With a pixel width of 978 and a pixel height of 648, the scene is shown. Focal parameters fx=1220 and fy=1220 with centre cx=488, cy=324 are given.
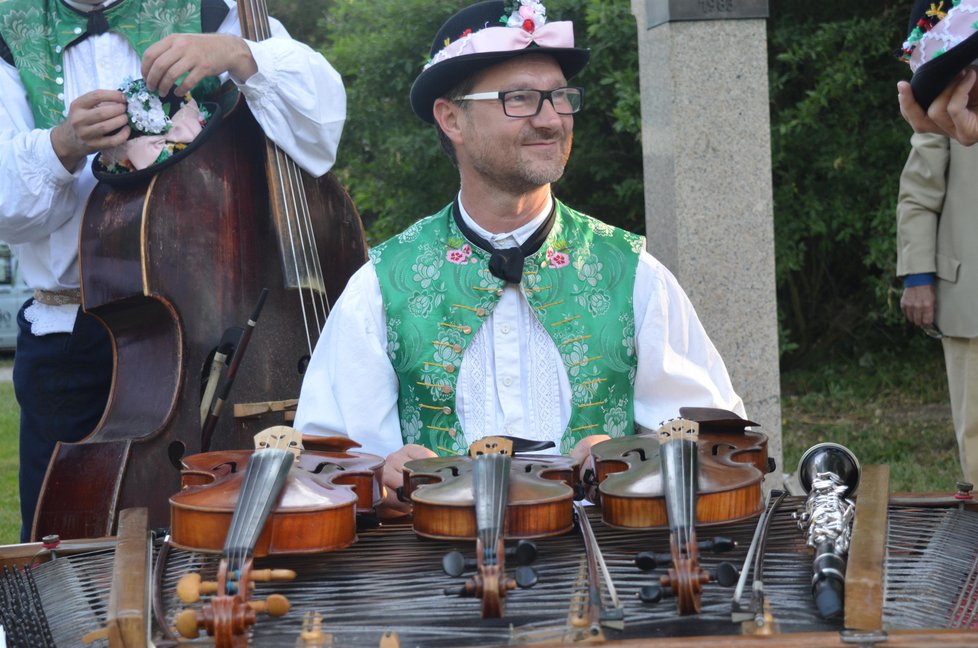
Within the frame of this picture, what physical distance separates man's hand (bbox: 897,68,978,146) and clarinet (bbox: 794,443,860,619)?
77 cm

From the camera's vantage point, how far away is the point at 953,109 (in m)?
2.48

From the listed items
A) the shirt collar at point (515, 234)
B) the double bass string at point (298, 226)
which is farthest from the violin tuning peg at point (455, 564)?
Result: the double bass string at point (298, 226)

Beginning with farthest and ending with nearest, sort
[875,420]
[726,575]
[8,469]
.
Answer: [8,469] < [875,420] < [726,575]

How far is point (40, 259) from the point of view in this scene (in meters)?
3.35

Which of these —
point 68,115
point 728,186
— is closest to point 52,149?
point 68,115

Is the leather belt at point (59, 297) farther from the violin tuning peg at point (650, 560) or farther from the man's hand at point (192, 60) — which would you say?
the violin tuning peg at point (650, 560)

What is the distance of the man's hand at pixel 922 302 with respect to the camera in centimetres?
429

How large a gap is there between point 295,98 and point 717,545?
203 cm

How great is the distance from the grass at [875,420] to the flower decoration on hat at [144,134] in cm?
337

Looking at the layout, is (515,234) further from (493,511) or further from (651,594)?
(651,594)

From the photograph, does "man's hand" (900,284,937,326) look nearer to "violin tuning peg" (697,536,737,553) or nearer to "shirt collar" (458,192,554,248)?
"shirt collar" (458,192,554,248)

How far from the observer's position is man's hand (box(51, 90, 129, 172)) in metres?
3.09

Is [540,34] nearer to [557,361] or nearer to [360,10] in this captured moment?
[557,361]

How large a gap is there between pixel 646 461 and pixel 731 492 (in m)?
0.17
